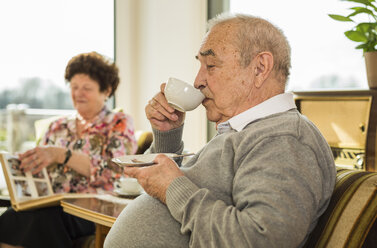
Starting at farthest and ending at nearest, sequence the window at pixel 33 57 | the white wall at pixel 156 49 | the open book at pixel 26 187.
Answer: the window at pixel 33 57, the white wall at pixel 156 49, the open book at pixel 26 187

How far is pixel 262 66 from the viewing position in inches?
49.3

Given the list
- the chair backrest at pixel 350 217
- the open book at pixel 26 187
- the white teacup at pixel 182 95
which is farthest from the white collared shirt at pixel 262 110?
the open book at pixel 26 187

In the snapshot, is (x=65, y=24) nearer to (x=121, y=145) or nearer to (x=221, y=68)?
(x=121, y=145)

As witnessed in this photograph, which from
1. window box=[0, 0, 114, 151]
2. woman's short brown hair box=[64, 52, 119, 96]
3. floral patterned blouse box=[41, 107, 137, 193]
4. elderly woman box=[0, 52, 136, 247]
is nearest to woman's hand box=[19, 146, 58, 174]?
elderly woman box=[0, 52, 136, 247]

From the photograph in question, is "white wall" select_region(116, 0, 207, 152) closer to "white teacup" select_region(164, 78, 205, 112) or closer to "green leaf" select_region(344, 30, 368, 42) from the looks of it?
"green leaf" select_region(344, 30, 368, 42)

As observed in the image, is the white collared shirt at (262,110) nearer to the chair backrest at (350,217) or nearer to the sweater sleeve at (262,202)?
the sweater sleeve at (262,202)

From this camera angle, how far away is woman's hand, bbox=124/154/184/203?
117 centimetres

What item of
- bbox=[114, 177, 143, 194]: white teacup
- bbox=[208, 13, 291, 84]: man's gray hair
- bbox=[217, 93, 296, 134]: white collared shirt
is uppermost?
bbox=[208, 13, 291, 84]: man's gray hair

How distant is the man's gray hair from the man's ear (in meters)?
0.02

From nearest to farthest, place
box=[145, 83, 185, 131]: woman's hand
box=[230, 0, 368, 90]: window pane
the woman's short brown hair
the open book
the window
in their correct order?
box=[145, 83, 185, 131]: woman's hand → the open book → box=[230, 0, 368, 90]: window pane → the woman's short brown hair → the window

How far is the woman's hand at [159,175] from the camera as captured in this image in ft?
3.82

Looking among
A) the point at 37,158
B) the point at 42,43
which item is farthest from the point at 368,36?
the point at 42,43

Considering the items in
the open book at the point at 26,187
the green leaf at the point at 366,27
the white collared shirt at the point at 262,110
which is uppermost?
the green leaf at the point at 366,27

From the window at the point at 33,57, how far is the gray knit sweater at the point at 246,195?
98.2 inches
